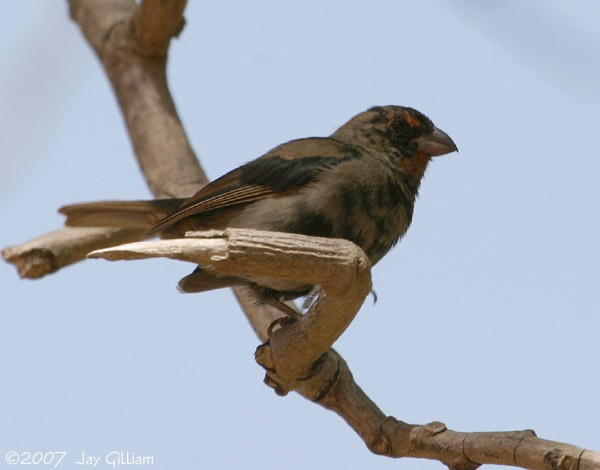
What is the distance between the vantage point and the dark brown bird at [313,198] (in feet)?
16.9

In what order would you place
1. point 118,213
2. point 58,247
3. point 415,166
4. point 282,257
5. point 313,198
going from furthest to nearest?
point 58,247 < point 118,213 < point 415,166 < point 313,198 < point 282,257

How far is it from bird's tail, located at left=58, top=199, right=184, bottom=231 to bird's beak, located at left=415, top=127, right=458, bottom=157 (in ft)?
4.82

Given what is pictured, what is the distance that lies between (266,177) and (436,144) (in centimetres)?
117

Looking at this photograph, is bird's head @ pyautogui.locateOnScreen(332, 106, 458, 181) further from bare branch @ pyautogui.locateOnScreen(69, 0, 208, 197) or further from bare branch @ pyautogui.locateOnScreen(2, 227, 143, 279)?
bare branch @ pyautogui.locateOnScreen(2, 227, 143, 279)

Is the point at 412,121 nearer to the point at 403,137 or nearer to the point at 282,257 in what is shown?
the point at 403,137

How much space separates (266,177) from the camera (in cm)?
542

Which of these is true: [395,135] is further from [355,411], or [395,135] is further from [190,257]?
[190,257]

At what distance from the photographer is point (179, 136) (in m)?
7.02

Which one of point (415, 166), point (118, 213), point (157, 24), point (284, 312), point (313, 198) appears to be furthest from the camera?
point (157, 24)

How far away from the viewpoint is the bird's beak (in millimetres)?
5980

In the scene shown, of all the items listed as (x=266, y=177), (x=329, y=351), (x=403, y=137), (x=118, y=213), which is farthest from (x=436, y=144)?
(x=118, y=213)

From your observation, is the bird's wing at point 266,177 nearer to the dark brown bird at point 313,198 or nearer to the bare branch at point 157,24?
the dark brown bird at point 313,198

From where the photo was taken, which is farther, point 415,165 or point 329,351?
point 415,165

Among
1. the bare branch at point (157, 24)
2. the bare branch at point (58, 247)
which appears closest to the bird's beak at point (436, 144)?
the bare branch at point (58, 247)
